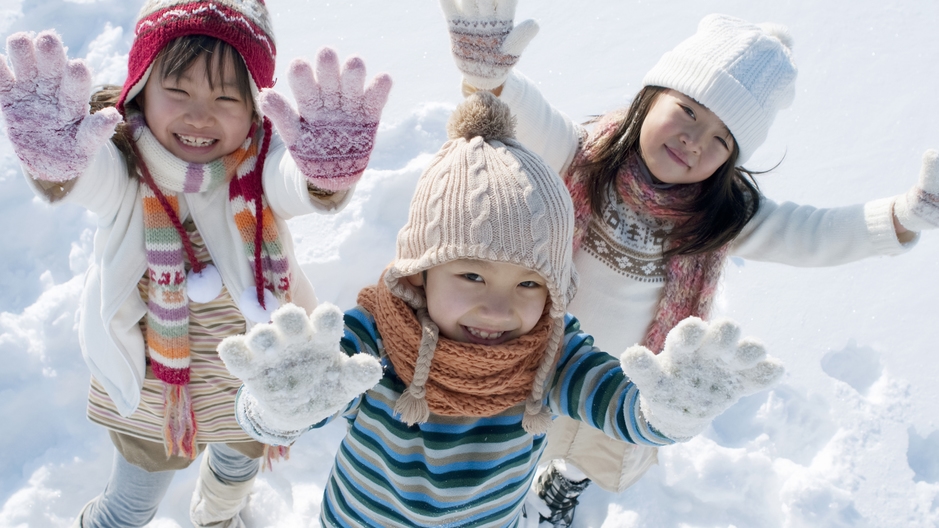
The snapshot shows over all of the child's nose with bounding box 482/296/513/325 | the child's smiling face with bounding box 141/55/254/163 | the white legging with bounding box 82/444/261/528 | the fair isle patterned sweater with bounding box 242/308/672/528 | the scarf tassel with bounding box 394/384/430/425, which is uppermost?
the child's smiling face with bounding box 141/55/254/163

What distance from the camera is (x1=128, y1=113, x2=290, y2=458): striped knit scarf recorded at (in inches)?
53.1

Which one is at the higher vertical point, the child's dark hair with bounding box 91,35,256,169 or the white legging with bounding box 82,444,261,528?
the child's dark hair with bounding box 91,35,256,169

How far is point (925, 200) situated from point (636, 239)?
1.97 ft

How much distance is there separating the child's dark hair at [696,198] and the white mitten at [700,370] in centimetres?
68

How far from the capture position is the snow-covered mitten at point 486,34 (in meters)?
1.42

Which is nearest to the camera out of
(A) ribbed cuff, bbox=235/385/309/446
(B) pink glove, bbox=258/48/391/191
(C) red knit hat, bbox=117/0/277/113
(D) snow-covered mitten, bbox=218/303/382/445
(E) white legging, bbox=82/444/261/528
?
(D) snow-covered mitten, bbox=218/303/382/445

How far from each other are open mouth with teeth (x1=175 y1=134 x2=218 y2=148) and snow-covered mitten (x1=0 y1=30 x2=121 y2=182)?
0.20 m

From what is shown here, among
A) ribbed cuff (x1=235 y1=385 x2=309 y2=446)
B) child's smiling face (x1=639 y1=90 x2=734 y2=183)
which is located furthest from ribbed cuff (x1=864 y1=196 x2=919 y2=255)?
ribbed cuff (x1=235 y1=385 x2=309 y2=446)

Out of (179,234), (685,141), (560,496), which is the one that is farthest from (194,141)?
(560,496)

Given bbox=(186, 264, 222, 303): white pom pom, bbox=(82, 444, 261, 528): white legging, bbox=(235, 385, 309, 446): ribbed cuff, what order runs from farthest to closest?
1. bbox=(82, 444, 261, 528): white legging
2. bbox=(186, 264, 222, 303): white pom pom
3. bbox=(235, 385, 309, 446): ribbed cuff

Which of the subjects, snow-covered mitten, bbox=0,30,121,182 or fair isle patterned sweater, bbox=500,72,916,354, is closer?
snow-covered mitten, bbox=0,30,121,182

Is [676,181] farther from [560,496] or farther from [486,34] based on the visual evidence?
[560,496]

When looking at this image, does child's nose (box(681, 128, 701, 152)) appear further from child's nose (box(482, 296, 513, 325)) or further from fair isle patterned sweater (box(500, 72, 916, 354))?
child's nose (box(482, 296, 513, 325))

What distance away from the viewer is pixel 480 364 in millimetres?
1083
